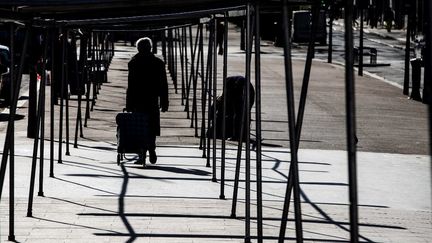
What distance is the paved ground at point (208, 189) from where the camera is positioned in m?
12.0

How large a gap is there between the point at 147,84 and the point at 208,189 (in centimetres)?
290

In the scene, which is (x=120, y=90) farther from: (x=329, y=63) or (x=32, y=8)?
(x=32, y=8)

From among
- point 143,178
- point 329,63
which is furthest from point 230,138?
point 329,63

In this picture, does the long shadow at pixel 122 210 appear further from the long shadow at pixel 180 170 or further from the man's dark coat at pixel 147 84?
the man's dark coat at pixel 147 84

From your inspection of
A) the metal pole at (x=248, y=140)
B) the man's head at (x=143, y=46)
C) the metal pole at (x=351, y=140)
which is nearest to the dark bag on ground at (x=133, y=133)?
the man's head at (x=143, y=46)

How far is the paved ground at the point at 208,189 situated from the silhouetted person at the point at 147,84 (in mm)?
750

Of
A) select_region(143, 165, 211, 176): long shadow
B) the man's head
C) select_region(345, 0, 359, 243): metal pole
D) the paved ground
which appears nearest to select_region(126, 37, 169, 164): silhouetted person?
the man's head

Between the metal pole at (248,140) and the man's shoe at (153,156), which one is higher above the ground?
the metal pole at (248,140)

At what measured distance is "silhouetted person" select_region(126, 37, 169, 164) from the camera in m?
17.5

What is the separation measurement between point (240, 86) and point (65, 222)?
9744 millimetres

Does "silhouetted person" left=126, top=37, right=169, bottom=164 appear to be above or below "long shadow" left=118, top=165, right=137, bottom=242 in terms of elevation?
above

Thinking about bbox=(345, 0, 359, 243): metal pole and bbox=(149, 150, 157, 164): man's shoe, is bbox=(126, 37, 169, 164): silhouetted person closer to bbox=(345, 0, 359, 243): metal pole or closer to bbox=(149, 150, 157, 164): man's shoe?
bbox=(149, 150, 157, 164): man's shoe

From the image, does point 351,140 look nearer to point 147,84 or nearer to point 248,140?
point 248,140

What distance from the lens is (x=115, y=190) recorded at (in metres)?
14.8
